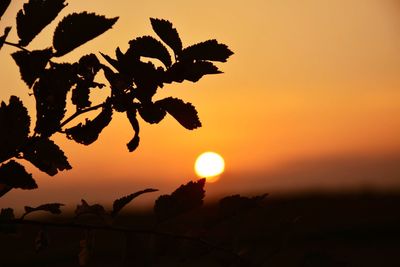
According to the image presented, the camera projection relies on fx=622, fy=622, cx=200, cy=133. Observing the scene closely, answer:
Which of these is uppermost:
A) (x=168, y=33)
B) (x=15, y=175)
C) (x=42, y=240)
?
(x=168, y=33)

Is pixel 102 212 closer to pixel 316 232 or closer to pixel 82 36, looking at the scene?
pixel 82 36

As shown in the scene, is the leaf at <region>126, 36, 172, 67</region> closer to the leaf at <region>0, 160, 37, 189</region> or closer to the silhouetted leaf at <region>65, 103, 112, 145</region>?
the silhouetted leaf at <region>65, 103, 112, 145</region>

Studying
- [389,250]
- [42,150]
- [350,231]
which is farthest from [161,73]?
[350,231]

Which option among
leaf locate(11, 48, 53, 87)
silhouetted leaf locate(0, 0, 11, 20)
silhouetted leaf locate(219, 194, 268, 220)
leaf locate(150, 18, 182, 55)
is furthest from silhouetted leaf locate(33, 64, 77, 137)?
silhouetted leaf locate(219, 194, 268, 220)

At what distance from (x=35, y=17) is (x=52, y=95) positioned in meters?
0.18

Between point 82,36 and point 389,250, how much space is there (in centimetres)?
1487

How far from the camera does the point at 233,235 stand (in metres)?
1.48

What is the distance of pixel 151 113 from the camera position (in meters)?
1.49

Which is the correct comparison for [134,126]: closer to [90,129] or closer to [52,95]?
[90,129]

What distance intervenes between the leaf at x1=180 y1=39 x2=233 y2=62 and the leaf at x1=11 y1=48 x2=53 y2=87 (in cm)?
35

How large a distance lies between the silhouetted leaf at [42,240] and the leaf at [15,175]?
174mm

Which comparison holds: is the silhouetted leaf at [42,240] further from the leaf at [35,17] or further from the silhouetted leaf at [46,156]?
the leaf at [35,17]

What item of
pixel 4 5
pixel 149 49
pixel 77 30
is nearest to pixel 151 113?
pixel 149 49

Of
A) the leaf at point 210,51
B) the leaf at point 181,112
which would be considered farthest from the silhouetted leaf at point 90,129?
the leaf at point 210,51
